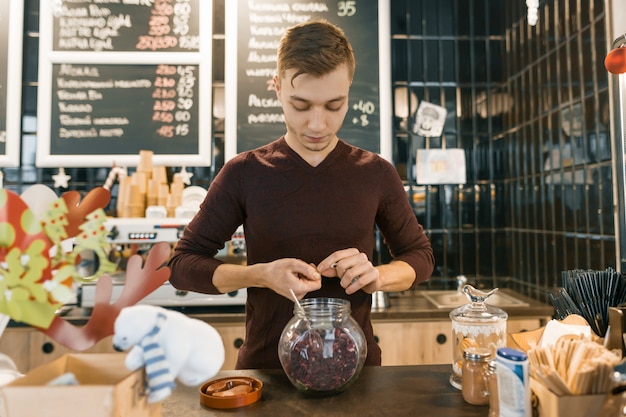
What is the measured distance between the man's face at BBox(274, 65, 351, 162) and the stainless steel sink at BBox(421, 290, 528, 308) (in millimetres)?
1444

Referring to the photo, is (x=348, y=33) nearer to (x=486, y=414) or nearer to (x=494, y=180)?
(x=494, y=180)

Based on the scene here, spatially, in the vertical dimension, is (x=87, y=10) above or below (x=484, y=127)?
above

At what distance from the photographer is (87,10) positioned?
2.64 metres

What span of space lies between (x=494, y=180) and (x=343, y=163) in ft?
5.46

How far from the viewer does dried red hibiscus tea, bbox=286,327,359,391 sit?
91 centimetres

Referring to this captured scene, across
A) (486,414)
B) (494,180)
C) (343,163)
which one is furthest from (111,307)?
(494,180)

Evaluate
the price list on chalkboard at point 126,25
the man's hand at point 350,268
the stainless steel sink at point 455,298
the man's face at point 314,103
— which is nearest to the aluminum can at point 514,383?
the man's hand at point 350,268

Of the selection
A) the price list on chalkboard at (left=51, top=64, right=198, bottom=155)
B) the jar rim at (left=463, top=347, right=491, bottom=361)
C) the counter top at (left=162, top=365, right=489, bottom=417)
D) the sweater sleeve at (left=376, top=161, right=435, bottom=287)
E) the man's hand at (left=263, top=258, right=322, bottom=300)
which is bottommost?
the counter top at (left=162, top=365, right=489, bottom=417)

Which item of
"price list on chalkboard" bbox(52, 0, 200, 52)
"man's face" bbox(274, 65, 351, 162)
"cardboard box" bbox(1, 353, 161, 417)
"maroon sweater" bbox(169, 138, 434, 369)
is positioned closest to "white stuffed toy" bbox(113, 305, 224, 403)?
"cardboard box" bbox(1, 353, 161, 417)

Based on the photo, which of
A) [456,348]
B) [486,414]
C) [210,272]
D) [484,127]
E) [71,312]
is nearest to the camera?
[486,414]

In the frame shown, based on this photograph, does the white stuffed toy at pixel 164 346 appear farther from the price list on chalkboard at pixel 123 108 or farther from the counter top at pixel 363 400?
the price list on chalkboard at pixel 123 108

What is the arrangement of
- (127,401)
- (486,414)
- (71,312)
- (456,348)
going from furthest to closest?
(71,312)
(456,348)
(486,414)
(127,401)

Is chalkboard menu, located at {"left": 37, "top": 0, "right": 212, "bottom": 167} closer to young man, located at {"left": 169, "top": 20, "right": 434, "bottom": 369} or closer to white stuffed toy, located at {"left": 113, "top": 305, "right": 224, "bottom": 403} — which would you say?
young man, located at {"left": 169, "top": 20, "right": 434, "bottom": 369}

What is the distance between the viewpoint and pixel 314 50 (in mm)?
1233
